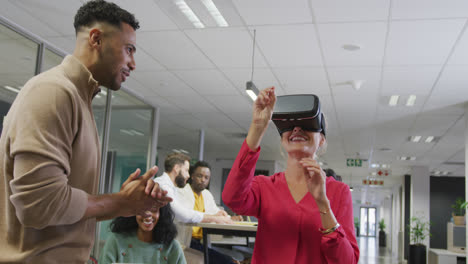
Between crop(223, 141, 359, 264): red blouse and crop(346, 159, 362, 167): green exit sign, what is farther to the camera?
crop(346, 159, 362, 167): green exit sign

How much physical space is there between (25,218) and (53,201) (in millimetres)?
69

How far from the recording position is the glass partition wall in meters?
4.53

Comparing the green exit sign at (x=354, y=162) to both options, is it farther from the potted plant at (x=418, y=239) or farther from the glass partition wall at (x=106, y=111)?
the glass partition wall at (x=106, y=111)

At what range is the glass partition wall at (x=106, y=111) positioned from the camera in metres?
4.53

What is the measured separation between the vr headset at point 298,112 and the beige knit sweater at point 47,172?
1.87 feet

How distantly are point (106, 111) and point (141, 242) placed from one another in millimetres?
4378

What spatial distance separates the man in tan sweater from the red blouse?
28cm

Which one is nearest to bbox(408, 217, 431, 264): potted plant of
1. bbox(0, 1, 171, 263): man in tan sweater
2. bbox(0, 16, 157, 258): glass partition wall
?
bbox(0, 16, 157, 258): glass partition wall

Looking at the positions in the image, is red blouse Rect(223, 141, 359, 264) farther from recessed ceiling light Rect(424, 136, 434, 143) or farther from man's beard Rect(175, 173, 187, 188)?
recessed ceiling light Rect(424, 136, 434, 143)

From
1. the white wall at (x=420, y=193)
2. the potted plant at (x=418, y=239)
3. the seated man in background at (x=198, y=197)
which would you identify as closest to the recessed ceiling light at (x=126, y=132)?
the seated man in background at (x=198, y=197)

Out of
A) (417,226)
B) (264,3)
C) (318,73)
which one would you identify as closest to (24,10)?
(264,3)

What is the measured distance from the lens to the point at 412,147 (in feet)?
37.2

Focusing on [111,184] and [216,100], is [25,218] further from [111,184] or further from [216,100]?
[216,100]

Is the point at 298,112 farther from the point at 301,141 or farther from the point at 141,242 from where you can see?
the point at 141,242
